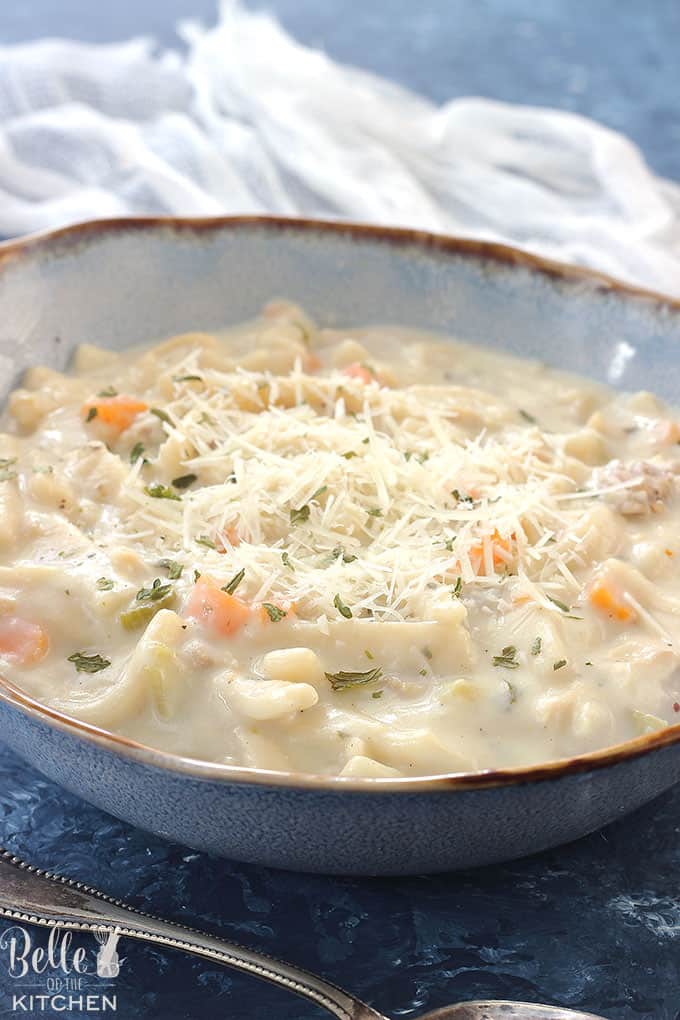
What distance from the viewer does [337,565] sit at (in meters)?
3.56

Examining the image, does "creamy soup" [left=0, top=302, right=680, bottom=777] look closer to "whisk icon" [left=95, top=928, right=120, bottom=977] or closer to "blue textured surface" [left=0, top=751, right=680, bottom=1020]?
"blue textured surface" [left=0, top=751, right=680, bottom=1020]

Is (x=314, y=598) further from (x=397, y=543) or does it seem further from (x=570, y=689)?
(x=570, y=689)

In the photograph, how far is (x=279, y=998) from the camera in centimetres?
295

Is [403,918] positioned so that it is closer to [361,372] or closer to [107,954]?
[107,954]

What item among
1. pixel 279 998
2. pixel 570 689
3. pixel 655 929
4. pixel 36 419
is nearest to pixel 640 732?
pixel 570 689

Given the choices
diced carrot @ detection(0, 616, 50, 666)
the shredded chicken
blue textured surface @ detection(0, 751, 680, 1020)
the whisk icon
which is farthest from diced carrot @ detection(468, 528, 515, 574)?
the whisk icon

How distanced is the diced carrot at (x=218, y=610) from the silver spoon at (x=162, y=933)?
74cm

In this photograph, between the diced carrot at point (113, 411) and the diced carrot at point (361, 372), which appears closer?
the diced carrot at point (113, 411)

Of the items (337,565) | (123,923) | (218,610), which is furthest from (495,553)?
(123,923)

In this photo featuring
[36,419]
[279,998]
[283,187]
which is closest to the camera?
[279,998]

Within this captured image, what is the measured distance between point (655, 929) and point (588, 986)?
26cm

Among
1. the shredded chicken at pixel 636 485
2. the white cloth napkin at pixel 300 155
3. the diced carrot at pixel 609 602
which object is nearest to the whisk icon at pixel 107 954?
the diced carrot at pixel 609 602

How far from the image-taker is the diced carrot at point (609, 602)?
3670 millimetres
